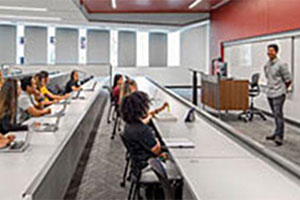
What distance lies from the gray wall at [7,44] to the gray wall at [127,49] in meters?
4.60

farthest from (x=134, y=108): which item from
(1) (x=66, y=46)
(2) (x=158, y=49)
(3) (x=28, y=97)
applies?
(2) (x=158, y=49)

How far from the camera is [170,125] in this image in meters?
3.55

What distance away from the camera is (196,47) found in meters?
17.4

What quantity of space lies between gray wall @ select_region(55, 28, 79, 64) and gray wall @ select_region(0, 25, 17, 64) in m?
1.78

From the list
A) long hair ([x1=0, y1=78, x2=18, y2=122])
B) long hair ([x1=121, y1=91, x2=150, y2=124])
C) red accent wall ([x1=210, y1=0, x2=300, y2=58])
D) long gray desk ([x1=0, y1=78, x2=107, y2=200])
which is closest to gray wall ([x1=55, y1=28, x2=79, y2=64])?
red accent wall ([x1=210, y1=0, x2=300, y2=58])

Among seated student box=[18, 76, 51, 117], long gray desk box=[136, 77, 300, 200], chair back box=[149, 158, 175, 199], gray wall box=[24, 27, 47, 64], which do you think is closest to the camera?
long gray desk box=[136, 77, 300, 200]

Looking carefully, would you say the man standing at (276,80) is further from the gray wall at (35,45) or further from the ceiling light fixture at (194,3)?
the gray wall at (35,45)

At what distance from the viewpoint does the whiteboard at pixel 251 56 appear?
25.0ft

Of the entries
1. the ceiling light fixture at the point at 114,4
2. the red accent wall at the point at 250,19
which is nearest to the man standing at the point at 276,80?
the red accent wall at the point at 250,19

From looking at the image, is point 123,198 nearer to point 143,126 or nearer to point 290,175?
point 143,126

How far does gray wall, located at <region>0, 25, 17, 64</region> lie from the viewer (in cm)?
1572

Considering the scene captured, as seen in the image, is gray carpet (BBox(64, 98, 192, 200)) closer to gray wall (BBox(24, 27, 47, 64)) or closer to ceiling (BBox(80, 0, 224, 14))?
ceiling (BBox(80, 0, 224, 14))

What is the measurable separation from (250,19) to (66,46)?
31.5ft

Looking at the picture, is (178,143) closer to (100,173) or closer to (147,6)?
(100,173)
